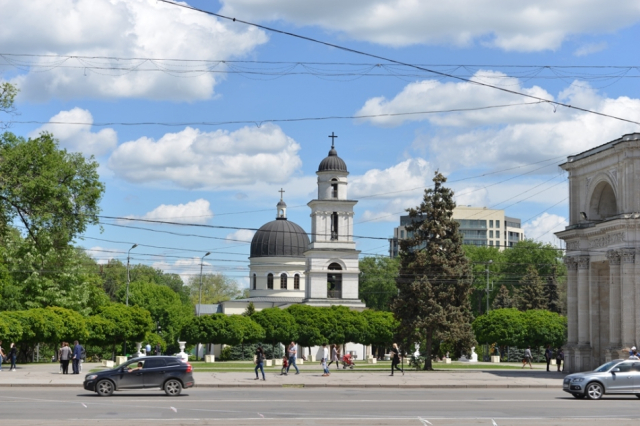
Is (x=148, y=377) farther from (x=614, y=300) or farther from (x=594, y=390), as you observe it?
(x=614, y=300)

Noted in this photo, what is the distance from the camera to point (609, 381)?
104ft

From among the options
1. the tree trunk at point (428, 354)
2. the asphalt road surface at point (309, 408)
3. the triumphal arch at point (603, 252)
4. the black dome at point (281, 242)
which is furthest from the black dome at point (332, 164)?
the asphalt road surface at point (309, 408)

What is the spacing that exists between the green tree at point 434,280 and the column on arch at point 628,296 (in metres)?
12.5

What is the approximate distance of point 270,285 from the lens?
10994cm

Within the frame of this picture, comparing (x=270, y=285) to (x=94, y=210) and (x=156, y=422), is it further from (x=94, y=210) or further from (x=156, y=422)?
(x=156, y=422)

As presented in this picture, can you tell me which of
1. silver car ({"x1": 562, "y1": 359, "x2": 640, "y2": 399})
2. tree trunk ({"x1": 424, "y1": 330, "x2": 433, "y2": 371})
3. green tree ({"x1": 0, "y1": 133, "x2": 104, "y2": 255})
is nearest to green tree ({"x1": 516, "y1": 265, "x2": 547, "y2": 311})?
tree trunk ({"x1": 424, "y1": 330, "x2": 433, "y2": 371})

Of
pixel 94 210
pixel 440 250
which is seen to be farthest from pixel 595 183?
pixel 94 210

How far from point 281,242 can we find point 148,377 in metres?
78.1

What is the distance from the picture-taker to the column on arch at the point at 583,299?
171 ft

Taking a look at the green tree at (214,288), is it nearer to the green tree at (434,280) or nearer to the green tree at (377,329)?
the green tree at (377,329)

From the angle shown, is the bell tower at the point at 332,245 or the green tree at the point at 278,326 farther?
the bell tower at the point at 332,245

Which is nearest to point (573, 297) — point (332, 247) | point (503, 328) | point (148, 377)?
point (503, 328)

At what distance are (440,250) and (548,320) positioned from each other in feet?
77.4

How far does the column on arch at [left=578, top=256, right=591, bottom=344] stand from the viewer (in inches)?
2057
